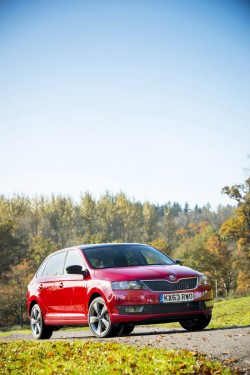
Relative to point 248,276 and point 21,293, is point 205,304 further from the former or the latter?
point 21,293

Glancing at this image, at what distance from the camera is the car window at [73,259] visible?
12.3 metres


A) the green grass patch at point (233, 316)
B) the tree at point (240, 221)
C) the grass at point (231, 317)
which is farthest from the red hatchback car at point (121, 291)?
the tree at point (240, 221)

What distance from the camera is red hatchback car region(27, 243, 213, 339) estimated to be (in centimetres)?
1086

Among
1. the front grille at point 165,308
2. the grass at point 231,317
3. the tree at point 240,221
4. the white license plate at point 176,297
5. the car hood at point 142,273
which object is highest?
the tree at point 240,221

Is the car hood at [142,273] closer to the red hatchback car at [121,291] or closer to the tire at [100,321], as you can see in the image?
the red hatchback car at [121,291]

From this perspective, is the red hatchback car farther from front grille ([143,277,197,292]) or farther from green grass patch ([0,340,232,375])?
green grass patch ([0,340,232,375])

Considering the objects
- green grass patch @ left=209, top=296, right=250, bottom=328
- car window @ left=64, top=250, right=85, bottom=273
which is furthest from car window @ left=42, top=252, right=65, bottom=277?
green grass patch @ left=209, top=296, right=250, bottom=328

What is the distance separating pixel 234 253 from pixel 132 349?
7781 centimetres

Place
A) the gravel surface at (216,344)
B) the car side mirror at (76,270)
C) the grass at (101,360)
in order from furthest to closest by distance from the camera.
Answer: the car side mirror at (76,270) → the gravel surface at (216,344) → the grass at (101,360)

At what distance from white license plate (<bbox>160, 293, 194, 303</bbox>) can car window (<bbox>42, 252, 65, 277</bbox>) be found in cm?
296

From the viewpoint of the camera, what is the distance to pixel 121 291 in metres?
10.9

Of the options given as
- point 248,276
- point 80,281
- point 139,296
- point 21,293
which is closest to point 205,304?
point 139,296

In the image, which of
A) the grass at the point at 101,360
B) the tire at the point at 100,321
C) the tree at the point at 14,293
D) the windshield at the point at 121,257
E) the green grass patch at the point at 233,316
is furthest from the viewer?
the tree at the point at 14,293

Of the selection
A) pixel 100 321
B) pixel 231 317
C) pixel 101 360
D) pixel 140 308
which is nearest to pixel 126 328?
pixel 100 321
